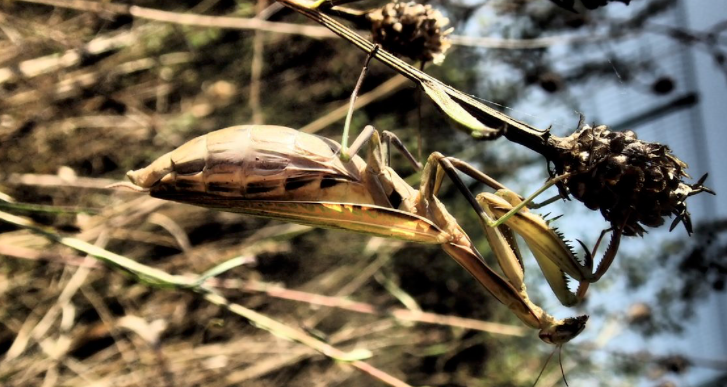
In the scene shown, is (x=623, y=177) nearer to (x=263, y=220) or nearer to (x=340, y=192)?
(x=340, y=192)

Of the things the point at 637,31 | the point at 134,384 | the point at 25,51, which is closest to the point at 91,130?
the point at 25,51

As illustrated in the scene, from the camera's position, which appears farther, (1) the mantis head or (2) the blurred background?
(2) the blurred background

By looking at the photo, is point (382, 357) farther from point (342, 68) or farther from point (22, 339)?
point (22, 339)

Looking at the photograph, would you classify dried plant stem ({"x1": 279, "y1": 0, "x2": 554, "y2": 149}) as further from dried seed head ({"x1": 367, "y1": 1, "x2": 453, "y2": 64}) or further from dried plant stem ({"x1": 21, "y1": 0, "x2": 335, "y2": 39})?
dried plant stem ({"x1": 21, "y1": 0, "x2": 335, "y2": 39})

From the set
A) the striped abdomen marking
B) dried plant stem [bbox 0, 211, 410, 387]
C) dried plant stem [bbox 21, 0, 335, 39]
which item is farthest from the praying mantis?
dried plant stem [bbox 21, 0, 335, 39]

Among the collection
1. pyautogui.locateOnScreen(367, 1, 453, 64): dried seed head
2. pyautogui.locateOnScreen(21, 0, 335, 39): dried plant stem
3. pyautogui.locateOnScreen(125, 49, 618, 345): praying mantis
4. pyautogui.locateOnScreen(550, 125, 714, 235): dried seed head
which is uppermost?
pyautogui.locateOnScreen(21, 0, 335, 39): dried plant stem

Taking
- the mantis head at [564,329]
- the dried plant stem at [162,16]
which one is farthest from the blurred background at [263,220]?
the mantis head at [564,329]
